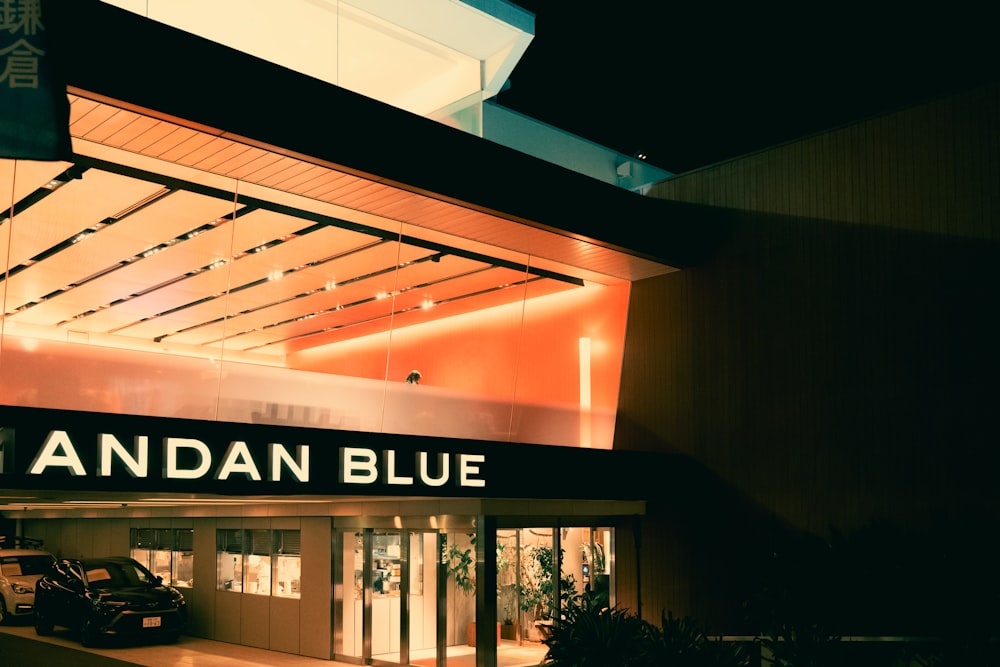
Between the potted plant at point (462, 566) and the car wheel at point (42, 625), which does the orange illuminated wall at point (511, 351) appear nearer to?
the potted plant at point (462, 566)

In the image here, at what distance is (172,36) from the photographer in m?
8.20

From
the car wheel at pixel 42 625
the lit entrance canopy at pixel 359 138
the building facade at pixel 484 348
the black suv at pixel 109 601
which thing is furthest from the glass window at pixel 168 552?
the lit entrance canopy at pixel 359 138

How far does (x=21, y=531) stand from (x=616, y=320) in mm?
22704

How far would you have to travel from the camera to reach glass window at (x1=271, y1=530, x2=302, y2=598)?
1550 cm

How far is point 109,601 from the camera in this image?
1563 centimetres

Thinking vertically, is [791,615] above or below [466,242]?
below

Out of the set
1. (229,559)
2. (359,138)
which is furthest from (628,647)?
(229,559)

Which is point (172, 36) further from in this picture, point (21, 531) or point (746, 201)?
point (21, 531)

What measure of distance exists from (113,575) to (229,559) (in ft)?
6.61

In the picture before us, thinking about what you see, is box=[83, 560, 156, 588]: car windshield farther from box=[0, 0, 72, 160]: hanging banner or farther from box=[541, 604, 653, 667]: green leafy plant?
box=[0, 0, 72, 160]: hanging banner

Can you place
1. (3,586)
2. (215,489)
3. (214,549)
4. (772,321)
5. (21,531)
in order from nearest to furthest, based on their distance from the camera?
(215,489), (772,321), (214,549), (3,586), (21,531)

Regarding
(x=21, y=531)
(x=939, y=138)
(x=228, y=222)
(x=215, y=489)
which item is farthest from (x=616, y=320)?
(x=21, y=531)

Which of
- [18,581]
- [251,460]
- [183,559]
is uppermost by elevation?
[251,460]

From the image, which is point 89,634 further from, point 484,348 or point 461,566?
point 484,348
